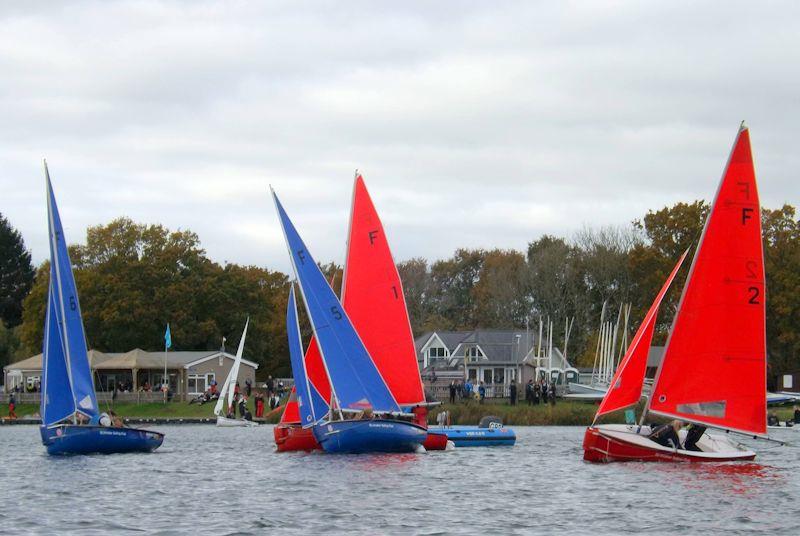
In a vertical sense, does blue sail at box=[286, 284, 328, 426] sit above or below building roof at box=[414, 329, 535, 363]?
below

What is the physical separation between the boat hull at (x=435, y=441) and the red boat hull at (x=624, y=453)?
7.95m

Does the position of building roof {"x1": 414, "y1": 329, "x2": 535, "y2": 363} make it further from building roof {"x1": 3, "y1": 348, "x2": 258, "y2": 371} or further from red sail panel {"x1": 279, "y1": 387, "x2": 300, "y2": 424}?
red sail panel {"x1": 279, "y1": 387, "x2": 300, "y2": 424}

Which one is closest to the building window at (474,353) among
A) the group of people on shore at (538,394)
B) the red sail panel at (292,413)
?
the group of people on shore at (538,394)

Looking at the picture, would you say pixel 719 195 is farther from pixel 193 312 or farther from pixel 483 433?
pixel 193 312

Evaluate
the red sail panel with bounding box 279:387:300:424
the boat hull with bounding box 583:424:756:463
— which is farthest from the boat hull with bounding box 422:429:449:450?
the boat hull with bounding box 583:424:756:463

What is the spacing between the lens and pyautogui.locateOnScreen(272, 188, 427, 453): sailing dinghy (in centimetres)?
4488

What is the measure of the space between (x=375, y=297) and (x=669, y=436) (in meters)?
12.7

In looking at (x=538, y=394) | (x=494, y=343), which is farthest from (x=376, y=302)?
(x=494, y=343)

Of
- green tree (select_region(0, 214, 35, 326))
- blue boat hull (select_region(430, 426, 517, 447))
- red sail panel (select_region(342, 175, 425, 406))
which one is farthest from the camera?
green tree (select_region(0, 214, 35, 326))

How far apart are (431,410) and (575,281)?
165 ft

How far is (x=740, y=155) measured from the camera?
38.3 m

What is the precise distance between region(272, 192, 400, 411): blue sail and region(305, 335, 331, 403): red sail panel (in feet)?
7.83

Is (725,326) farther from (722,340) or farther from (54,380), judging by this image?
(54,380)

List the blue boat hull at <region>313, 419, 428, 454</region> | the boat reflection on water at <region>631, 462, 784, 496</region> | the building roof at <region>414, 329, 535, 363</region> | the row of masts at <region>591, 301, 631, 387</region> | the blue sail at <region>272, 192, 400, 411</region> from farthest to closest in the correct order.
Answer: the building roof at <region>414, 329, 535, 363</region>
the row of masts at <region>591, 301, 631, 387</region>
the blue sail at <region>272, 192, 400, 411</region>
the blue boat hull at <region>313, 419, 428, 454</region>
the boat reflection on water at <region>631, 462, 784, 496</region>
